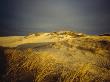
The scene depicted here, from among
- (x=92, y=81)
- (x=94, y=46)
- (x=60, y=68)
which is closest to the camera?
(x=92, y=81)

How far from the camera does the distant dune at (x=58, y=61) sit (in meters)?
3.84

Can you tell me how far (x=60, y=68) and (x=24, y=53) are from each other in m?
1.06

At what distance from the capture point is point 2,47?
5027 mm

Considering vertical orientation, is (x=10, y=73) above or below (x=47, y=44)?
below

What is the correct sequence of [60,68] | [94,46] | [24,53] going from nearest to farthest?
[60,68] < [24,53] < [94,46]

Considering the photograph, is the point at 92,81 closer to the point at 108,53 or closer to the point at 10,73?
the point at 108,53

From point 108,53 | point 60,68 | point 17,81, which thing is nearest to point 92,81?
point 60,68

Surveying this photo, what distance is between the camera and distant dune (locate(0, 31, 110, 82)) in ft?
12.6

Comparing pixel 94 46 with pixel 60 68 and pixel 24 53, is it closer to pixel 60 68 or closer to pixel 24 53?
pixel 60 68

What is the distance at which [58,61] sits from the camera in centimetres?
415

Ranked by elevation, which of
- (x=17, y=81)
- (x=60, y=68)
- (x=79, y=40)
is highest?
(x=79, y=40)

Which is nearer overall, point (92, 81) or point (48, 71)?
point (92, 81)

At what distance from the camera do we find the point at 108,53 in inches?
182

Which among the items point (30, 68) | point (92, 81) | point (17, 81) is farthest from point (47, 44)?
point (92, 81)
